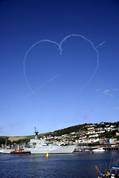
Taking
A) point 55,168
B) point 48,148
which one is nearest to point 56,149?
point 48,148

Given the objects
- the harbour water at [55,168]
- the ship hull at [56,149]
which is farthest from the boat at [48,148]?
the harbour water at [55,168]

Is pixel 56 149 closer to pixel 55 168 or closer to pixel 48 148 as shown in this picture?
pixel 48 148

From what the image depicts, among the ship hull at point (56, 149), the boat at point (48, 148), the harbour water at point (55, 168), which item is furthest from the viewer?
the boat at point (48, 148)

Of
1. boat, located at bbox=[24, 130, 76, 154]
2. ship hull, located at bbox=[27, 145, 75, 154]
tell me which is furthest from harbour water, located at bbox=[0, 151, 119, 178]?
boat, located at bbox=[24, 130, 76, 154]

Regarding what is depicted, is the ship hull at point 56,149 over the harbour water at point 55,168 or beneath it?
over

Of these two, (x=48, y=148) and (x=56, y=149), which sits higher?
(x=48, y=148)

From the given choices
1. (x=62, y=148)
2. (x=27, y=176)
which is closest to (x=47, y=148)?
(x=62, y=148)

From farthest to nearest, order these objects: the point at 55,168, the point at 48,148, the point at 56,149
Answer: the point at 48,148, the point at 56,149, the point at 55,168

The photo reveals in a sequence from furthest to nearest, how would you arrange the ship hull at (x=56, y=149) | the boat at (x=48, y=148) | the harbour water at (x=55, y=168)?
the boat at (x=48, y=148) < the ship hull at (x=56, y=149) < the harbour water at (x=55, y=168)

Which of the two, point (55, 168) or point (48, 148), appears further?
point (48, 148)

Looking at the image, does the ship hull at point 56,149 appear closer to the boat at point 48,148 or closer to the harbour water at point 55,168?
the boat at point 48,148

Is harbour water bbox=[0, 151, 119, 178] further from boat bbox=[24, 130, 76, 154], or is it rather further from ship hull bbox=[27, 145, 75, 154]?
boat bbox=[24, 130, 76, 154]

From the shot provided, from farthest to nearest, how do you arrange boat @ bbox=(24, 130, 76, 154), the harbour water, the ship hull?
boat @ bbox=(24, 130, 76, 154) < the ship hull < the harbour water

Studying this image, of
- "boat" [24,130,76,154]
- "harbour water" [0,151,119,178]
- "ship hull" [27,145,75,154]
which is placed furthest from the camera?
"boat" [24,130,76,154]
